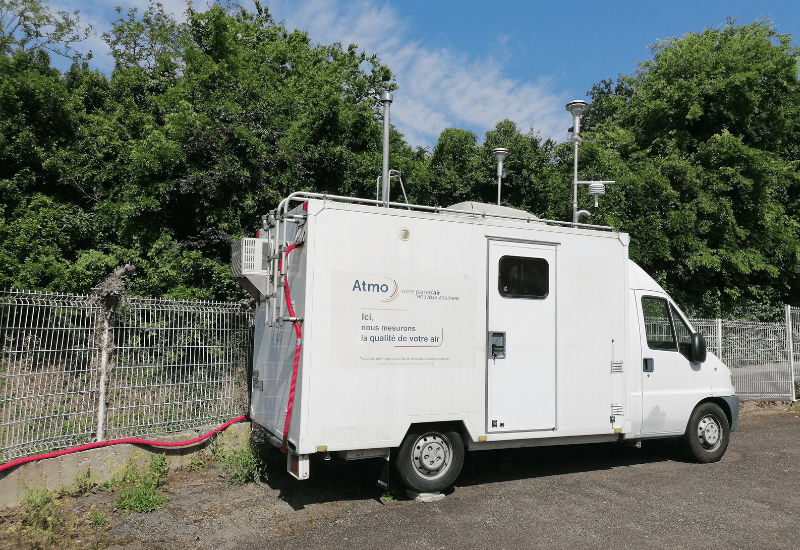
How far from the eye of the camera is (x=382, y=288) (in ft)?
18.2

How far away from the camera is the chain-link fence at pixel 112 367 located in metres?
5.43

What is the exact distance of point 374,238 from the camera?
5527mm

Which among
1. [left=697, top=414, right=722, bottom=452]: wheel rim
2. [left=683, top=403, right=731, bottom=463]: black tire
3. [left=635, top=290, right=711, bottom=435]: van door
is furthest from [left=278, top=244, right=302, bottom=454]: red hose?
[left=697, top=414, right=722, bottom=452]: wheel rim

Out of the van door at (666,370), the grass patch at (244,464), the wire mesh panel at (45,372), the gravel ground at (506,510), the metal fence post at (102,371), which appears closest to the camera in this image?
the gravel ground at (506,510)

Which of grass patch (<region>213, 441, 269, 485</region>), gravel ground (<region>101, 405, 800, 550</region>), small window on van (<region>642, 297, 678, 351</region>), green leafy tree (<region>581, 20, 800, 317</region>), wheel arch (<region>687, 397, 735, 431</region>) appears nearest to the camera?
gravel ground (<region>101, 405, 800, 550</region>)

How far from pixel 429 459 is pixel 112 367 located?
347cm

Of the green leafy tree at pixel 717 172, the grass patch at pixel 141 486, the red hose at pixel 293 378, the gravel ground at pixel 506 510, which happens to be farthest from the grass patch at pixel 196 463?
the green leafy tree at pixel 717 172

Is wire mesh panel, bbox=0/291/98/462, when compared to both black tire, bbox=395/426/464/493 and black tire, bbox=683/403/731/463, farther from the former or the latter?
black tire, bbox=683/403/731/463

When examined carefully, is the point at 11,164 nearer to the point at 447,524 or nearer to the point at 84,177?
the point at 84,177

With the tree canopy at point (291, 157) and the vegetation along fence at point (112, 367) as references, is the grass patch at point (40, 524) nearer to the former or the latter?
the vegetation along fence at point (112, 367)

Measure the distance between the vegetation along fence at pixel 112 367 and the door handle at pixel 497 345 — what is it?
3083mm

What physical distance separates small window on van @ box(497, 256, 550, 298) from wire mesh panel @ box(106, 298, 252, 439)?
3221 mm

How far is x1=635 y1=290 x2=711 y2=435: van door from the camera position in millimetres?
6930

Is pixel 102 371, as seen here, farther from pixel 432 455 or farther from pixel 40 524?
pixel 432 455
